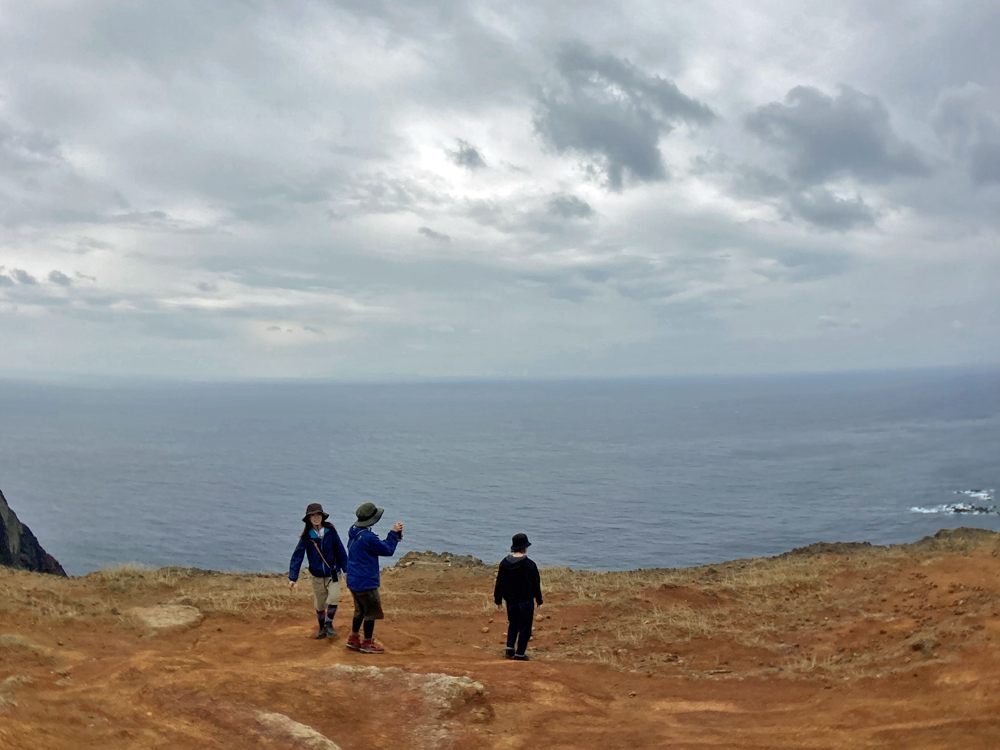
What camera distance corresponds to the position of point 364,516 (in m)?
12.6

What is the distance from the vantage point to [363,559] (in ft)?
42.1

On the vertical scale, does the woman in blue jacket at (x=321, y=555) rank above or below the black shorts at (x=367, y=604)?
above

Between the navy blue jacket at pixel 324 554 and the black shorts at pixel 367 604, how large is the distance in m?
0.63

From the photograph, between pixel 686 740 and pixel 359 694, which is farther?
pixel 359 694

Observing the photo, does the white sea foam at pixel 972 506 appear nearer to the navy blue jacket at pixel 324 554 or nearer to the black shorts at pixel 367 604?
the black shorts at pixel 367 604

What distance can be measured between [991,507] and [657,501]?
31.1 metres

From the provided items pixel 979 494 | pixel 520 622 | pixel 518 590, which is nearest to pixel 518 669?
pixel 520 622

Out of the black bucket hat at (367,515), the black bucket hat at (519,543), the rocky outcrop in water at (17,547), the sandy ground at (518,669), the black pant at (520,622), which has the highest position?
the black bucket hat at (367,515)

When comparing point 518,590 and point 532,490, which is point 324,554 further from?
point 532,490

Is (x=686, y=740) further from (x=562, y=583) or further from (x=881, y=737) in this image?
(x=562, y=583)

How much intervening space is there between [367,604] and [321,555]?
4.13ft

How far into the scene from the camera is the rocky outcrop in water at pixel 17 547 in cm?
3675

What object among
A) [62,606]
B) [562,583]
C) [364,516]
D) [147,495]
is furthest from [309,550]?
[147,495]

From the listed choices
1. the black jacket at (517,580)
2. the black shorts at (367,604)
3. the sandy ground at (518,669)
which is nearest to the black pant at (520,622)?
the black jacket at (517,580)
